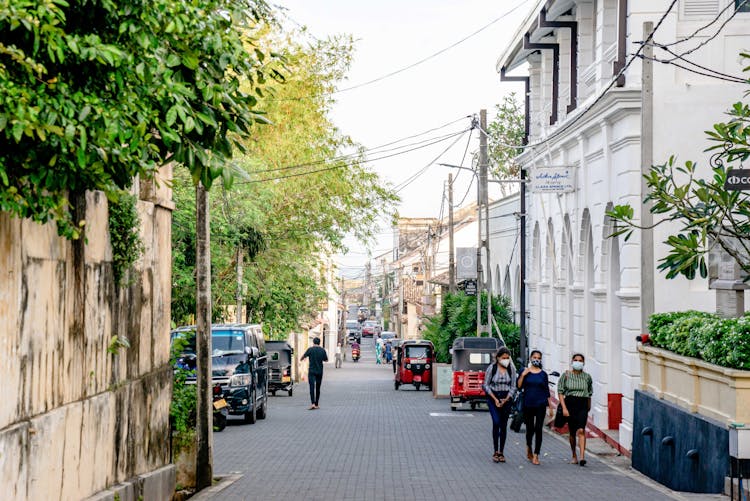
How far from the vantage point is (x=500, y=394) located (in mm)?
19875

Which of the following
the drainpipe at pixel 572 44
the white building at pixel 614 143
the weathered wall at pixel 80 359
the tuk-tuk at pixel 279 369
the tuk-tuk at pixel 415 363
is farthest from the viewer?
the tuk-tuk at pixel 415 363

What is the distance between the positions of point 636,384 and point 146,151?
1475cm

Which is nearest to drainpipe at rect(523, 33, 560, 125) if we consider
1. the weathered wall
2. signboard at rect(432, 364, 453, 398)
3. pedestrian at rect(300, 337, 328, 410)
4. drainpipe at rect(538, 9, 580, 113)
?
drainpipe at rect(538, 9, 580, 113)

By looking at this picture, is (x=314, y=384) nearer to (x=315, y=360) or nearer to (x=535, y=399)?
(x=315, y=360)

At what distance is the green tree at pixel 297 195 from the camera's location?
4088cm

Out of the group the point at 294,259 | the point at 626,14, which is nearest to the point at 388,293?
the point at 294,259

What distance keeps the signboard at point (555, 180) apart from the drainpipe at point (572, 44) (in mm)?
1955

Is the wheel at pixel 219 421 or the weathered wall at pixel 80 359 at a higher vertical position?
the weathered wall at pixel 80 359

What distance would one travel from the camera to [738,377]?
13.9 m

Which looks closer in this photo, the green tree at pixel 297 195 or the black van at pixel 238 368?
the black van at pixel 238 368

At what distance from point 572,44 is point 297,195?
14.5 m

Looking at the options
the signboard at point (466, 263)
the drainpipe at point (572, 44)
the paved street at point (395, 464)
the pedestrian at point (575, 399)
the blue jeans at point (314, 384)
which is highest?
the drainpipe at point (572, 44)

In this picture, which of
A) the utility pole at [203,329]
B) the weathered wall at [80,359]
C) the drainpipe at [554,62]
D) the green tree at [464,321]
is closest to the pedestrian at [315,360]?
the drainpipe at [554,62]

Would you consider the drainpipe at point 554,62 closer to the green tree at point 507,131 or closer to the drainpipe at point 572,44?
the drainpipe at point 572,44
